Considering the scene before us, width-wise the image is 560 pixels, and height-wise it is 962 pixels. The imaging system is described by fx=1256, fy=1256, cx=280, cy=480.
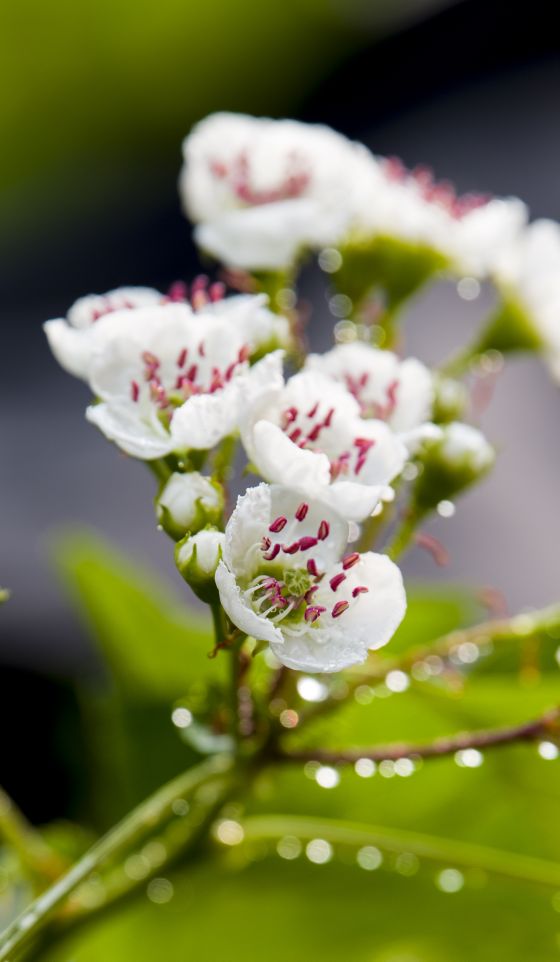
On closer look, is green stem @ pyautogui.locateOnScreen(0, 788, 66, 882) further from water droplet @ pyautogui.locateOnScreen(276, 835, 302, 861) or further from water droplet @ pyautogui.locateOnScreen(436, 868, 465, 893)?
water droplet @ pyautogui.locateOnScreen(436, 868, 465, 893)

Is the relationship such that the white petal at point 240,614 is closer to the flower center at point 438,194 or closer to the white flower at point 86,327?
the white flower at point 86,327

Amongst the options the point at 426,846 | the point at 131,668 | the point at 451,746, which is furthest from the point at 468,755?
→ the point at 131,668

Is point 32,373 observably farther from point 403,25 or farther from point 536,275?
point 536,275

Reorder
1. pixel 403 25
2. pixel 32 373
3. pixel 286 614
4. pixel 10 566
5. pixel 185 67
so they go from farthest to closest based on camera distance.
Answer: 1. pixel 403 25
2. pixel 185 67
3. pixel 32 373
4. pixel 10 566
5. pixel 286 614

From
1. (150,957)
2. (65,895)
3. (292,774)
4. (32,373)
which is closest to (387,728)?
(292,774)

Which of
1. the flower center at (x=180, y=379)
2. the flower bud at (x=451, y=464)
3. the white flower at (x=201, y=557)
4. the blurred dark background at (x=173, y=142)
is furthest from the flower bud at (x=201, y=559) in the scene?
the blurred dark background at (x=173, y=142)

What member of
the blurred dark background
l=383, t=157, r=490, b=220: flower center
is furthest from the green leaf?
the blurred dark background
